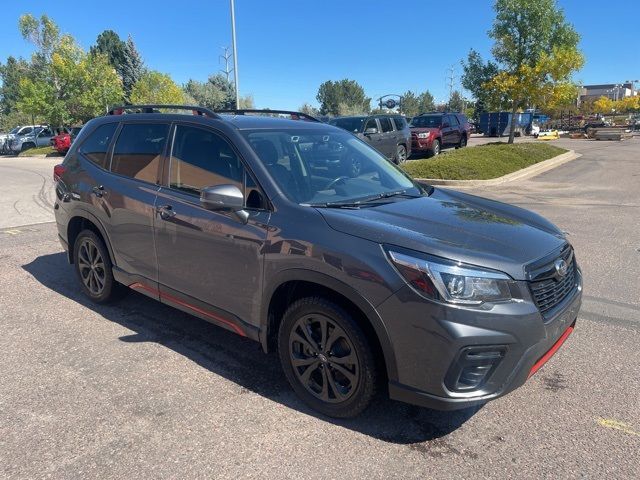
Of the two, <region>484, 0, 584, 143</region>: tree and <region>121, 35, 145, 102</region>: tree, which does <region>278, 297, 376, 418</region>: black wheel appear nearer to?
<region>484, 0, 584, 143</region>: tree

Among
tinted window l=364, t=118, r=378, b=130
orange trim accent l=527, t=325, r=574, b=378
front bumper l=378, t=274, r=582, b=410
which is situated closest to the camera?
front bumper l=378, t=274, r=582, b=410

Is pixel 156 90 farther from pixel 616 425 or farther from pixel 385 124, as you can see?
pixel 616 425

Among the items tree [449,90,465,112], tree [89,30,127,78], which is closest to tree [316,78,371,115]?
tree [449,90,465,112]

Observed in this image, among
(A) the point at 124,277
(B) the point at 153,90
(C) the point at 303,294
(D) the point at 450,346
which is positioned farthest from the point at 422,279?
(B) the point at 153,90

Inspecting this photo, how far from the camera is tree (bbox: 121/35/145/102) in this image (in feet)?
183

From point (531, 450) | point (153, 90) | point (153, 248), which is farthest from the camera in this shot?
point (153, 90)

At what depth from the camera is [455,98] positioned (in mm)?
95188

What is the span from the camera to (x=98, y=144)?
15.6 ft

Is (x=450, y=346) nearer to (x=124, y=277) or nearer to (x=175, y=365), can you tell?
(x=175, y=365)

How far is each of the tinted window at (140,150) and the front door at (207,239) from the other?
0.21m

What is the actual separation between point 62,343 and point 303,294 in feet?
7.51

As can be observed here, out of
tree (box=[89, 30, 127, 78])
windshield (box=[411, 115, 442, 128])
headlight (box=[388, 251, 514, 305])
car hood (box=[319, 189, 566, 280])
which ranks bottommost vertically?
headlight (box=[388, 251, 514, 305])

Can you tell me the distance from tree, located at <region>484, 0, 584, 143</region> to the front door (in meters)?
19.1

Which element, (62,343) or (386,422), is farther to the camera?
(62,343)
